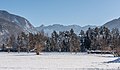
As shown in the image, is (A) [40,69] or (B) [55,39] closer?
(A) [40,69]

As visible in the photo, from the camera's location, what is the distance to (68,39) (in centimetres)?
14288

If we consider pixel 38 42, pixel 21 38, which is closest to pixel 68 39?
pixel 21 38

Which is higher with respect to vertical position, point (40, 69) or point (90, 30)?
point (90, 30)

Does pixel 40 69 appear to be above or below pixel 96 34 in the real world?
below

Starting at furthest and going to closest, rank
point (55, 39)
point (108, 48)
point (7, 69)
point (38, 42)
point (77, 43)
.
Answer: point (55, 39) → point (77, 43) → point (108, 48) → point (38, 42) → point (7, 69)

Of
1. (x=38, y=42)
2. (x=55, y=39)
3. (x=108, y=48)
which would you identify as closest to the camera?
(x=38, y=42)

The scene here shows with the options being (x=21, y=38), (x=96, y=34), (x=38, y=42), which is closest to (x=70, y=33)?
(x=96, y=34)

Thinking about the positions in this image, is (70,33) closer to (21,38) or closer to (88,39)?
(88,39)

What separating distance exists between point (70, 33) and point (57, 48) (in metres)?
10.3

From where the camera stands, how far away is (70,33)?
144 m

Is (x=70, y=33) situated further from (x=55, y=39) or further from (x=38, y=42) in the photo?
(x=38, y=42)

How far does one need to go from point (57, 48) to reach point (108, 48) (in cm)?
3360

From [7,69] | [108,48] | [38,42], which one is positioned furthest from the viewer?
[108,48]

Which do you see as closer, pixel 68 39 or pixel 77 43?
pixel 77 43
